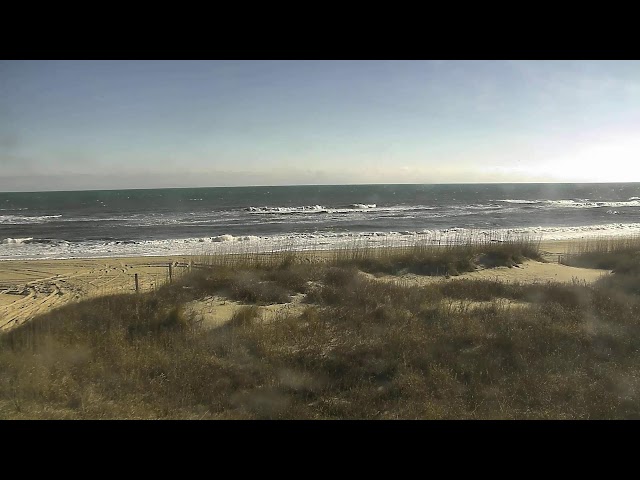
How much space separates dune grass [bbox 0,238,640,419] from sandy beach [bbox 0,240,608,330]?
1.56 metres

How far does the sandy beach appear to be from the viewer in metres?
7.30

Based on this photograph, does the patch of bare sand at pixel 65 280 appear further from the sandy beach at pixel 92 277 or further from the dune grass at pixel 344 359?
the dune grass at pixel 344 359

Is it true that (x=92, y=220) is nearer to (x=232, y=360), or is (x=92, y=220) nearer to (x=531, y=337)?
(x=232, y=360)

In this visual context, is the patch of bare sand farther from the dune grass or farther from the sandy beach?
the dune grass

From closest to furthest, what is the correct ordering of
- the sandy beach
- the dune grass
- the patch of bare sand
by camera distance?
the dune grass < the patch of bare sand < the sandy beach

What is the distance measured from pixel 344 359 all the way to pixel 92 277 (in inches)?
320

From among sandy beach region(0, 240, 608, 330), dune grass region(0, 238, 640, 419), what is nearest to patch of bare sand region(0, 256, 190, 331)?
sandy beach region(0, 240, 608, 330)

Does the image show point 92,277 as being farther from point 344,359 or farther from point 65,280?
point 344,359


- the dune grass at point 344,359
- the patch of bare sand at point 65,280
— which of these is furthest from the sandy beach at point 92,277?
the dune grass at point 344,359

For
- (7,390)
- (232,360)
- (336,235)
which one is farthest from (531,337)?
(336,235)

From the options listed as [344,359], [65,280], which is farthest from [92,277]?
[344,359]

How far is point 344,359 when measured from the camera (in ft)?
13.1
